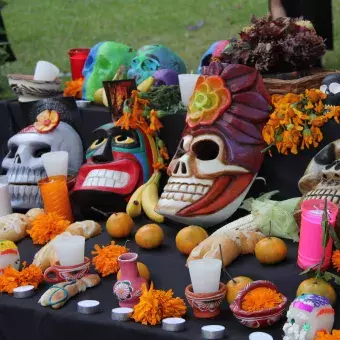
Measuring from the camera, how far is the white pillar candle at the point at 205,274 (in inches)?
77.2

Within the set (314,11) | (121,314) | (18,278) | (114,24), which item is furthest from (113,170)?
(114,24)

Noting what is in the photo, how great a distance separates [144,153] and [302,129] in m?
→ 0.68

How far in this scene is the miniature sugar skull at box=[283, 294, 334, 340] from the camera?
176cm

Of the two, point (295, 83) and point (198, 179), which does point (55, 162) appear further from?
point (295, 83)

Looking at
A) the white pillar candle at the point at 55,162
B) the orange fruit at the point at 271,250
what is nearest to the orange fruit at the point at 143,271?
the orange fruit at the point at 271,250

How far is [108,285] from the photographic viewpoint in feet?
7.55

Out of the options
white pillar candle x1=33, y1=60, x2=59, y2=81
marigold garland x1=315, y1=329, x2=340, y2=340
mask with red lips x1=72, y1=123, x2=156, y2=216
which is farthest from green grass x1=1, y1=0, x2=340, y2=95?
marigold garland x1=315, y1=329, x2=340, y2=340

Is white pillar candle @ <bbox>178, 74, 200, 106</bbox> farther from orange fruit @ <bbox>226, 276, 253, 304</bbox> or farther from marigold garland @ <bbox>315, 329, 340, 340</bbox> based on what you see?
marigold garland @ <bbox>315, 329, 340, 340</bbox>

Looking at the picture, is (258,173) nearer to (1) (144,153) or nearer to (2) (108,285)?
(1) (144,153)

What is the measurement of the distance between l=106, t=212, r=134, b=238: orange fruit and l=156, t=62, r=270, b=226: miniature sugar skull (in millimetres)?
117

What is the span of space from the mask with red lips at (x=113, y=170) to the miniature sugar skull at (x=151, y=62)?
44 cm

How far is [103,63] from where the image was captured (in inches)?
137

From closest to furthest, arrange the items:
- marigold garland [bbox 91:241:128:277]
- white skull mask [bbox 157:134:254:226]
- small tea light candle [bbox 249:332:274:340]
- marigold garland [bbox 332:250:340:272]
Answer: small tea light candle [bbox 249:332:274:340], marigold garland [bbox 332:250:340:272], marigold garland [bbox 91:241:128:277], white skull mask [bbox 157:134:254:226]

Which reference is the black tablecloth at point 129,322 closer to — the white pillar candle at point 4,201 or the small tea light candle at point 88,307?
the small tea light candle at point 88,307
